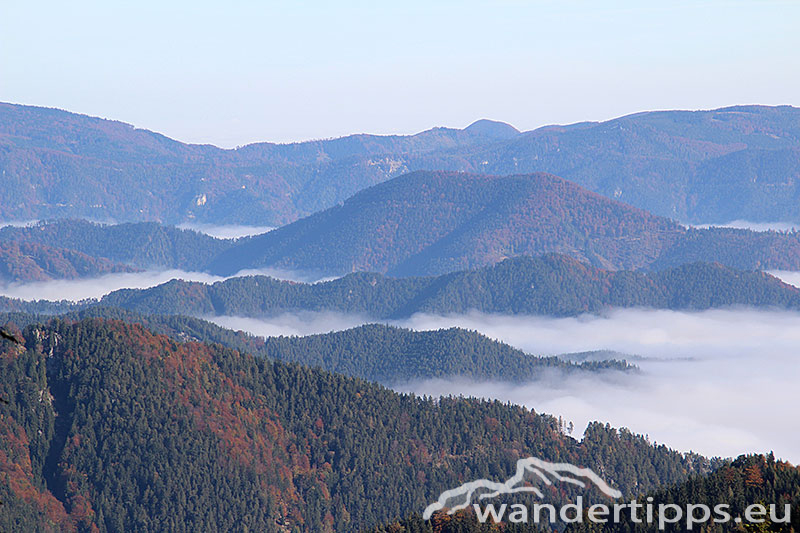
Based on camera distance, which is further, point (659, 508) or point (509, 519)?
point (509, 519)

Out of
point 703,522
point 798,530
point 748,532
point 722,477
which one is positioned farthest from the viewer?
point 722,477

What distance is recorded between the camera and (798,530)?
111 meters

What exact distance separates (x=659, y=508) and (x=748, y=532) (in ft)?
172

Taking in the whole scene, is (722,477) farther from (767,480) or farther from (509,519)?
(509,519)

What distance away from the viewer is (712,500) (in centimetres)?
16500

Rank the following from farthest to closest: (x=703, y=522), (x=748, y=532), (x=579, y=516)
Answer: (x=579, y=516), (x=703, y=522), (x=748, y=532)

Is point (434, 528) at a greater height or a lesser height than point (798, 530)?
lesser

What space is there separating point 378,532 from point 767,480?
170 ft

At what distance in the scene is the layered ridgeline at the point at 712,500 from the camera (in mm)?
157875

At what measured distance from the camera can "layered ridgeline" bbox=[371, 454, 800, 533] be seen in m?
158

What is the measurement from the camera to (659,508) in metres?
172

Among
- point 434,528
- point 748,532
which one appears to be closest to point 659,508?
point 434,528

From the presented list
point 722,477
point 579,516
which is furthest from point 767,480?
point 579,516

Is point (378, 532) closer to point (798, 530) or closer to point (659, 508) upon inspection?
point (659, 508)
